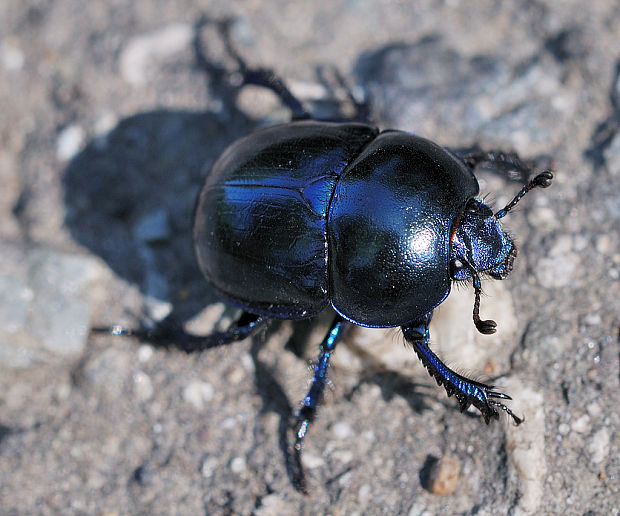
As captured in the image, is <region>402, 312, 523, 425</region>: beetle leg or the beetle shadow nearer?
<region>402, 312, 523, 425</region>: beetle leg

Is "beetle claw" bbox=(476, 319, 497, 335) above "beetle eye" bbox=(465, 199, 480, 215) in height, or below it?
below

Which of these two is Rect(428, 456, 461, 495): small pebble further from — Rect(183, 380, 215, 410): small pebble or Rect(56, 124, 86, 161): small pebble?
Rect(56, 124, 86, 161): small pebble

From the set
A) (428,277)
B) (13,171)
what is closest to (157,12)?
(13,171)

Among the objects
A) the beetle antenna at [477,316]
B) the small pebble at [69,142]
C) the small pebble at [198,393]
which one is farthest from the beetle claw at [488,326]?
the small pebble at [69,142]

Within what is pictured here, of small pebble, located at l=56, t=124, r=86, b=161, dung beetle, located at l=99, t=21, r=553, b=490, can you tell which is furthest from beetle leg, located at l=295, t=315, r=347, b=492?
small pebble, located at l=56, t=124, r=86, b=161

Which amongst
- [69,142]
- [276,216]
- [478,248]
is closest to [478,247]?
[478,248]

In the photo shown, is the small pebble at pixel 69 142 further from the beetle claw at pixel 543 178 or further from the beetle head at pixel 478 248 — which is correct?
the beetle claw at pixel 543 178
